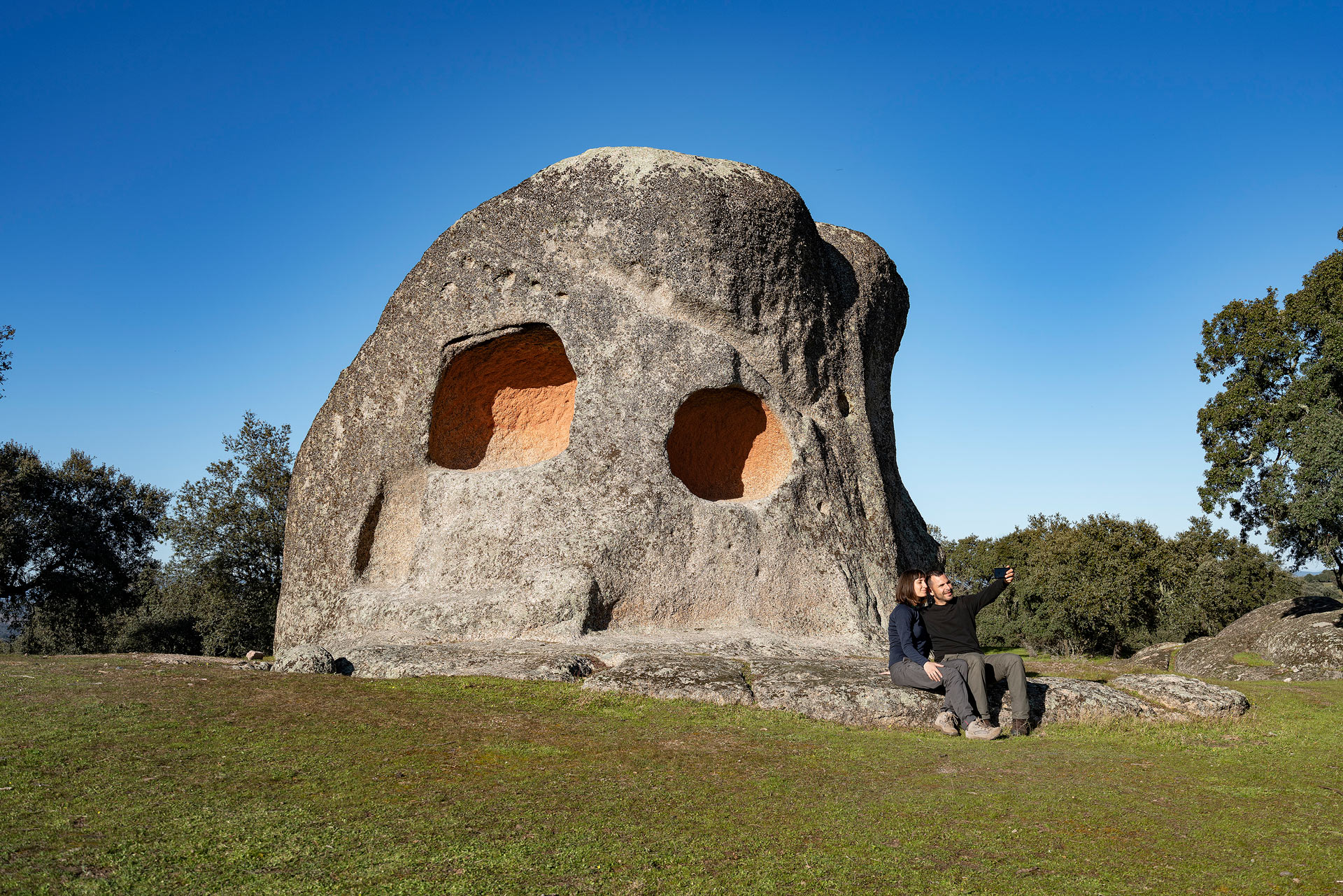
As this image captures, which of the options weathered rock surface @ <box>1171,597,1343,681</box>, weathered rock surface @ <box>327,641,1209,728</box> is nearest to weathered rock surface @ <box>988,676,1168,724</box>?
weathered rock surface @ <box>327,641,1209,728</box>

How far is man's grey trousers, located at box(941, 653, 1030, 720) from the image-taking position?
854 centimetres

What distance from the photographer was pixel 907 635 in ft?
29.9

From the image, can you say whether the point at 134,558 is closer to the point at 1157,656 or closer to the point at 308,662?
the point at 308,662

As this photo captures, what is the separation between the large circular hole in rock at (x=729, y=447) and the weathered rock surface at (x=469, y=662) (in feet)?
15.2

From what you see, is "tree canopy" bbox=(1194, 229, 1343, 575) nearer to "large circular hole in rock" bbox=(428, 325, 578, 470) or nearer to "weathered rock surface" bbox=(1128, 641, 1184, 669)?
"weathered rock surface" bbox=(1128, 641, 1184, 669)

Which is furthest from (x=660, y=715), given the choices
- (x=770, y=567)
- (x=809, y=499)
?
(x=809, y=499)

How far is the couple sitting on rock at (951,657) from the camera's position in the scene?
853 cm

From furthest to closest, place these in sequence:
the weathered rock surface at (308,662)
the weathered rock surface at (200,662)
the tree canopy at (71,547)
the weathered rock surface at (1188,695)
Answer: the tree canopy at (71,547) < the weathered rock surface at (200,662) < the weathered rock surface at (308,662) < the weathered rock surface at (1188,695)

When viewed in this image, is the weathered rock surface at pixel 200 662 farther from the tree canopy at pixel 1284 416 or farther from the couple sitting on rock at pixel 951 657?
the tree canopy at pixel 1284 416

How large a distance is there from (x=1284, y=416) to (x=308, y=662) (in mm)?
22848

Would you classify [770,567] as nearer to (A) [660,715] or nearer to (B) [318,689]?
(A) [660,715]

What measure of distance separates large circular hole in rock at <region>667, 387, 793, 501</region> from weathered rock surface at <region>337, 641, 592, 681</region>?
4632 millimetres

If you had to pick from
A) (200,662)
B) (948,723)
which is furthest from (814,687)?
(200,662)

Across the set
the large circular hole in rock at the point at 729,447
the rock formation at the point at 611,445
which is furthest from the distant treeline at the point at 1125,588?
the large circular hole in rock at the point at 729,447
